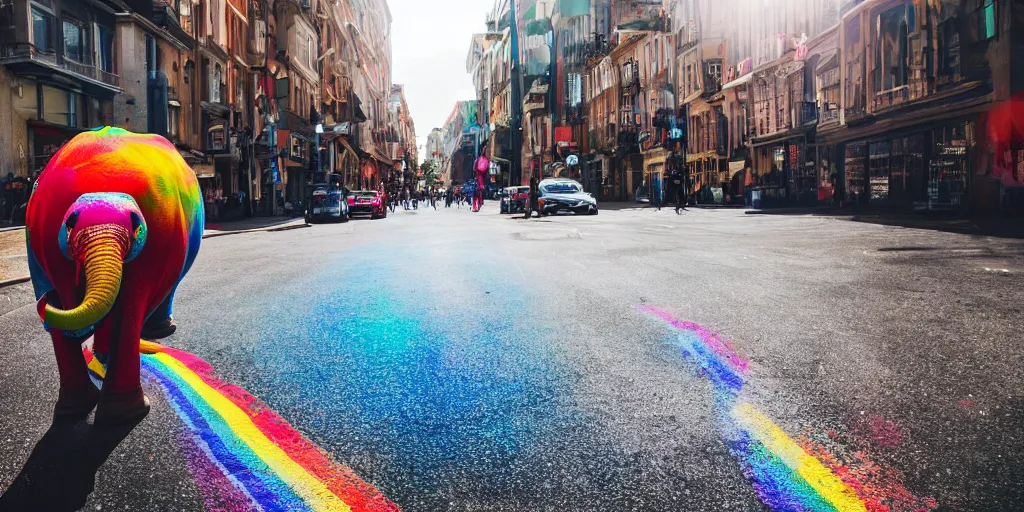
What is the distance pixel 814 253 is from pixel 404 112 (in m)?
156

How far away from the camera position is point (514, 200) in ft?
128

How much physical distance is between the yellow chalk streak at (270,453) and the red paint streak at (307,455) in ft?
0.08

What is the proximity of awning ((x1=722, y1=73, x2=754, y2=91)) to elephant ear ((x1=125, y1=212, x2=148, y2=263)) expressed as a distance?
4073 centimetres

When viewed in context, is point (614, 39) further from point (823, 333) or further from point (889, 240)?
point (823, 333)

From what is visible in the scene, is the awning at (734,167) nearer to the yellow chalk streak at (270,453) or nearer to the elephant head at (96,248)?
the yellow chalk streak at (270,453)

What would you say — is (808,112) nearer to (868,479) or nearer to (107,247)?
(868,479)

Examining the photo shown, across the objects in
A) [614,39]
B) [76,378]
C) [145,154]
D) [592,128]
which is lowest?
[76,378]

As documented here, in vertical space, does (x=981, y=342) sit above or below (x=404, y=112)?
below

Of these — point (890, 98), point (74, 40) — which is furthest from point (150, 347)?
point (890, 98)

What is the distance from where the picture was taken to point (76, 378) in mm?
3457

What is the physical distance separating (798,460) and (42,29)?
2653cm

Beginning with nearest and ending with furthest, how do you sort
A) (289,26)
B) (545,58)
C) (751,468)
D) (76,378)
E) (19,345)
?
(751,468) < (76,378) < (19,345) < (289,26) < (545,58)

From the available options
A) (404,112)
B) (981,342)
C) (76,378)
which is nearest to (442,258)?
(981,342)

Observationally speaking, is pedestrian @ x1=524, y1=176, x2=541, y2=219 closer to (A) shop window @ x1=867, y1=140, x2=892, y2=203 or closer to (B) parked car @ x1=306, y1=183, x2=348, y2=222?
(B) parked car @ x1=306, y1=183, x2=348, y2=222
